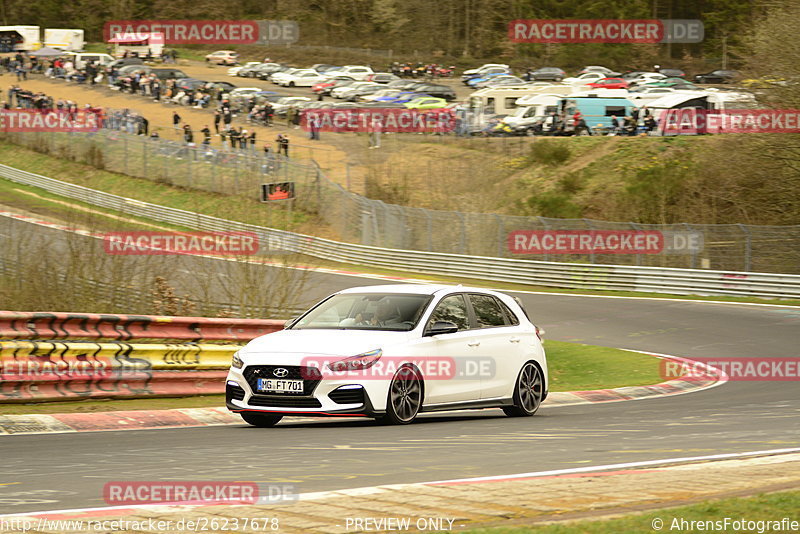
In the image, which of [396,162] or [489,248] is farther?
[396,162]

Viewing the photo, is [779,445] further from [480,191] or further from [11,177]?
[11,177]

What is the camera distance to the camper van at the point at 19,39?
315 feet

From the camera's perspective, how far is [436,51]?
118750mm

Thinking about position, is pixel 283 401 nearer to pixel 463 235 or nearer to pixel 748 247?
pixel 748 247

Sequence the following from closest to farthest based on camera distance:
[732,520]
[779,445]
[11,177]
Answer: [732,520] → [779,445] → [11,177]

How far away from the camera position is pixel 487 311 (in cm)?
1354

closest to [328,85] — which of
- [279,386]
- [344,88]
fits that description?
[344,88]

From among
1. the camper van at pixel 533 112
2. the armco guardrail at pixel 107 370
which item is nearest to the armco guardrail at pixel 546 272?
the armco guardrail at pixel 107 370

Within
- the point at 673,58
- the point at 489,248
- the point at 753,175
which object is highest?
the point at 673,58

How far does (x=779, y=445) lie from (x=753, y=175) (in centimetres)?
3789

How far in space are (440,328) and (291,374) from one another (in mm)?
1802

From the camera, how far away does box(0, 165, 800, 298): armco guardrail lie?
36250mm

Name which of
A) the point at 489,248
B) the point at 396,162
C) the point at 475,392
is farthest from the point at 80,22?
the point at 475,392

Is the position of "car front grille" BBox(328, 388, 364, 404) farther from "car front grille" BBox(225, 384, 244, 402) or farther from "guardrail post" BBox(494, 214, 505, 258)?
"guardrail post" BBox(494, 214, 505, 258)
